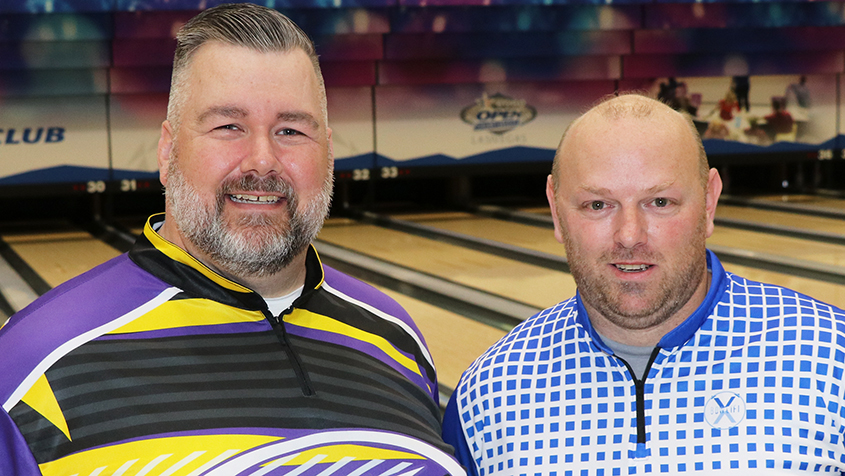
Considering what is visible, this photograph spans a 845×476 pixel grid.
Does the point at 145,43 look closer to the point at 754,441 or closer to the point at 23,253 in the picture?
the point at 23,253

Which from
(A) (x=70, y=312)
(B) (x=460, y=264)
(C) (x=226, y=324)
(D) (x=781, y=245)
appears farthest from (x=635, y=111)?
(D) (x=781, y=245)

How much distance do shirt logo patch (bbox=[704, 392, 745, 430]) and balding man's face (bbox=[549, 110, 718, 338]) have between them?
0.41 feet

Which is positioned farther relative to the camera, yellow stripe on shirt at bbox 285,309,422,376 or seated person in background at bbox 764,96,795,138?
seated person in background at bbox 764,96,795,138

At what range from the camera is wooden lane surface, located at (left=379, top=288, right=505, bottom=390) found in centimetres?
279

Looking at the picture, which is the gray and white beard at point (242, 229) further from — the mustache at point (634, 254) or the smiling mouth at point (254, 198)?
the mustache at point (634, 254)

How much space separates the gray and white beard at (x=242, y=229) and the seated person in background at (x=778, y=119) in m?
6.04

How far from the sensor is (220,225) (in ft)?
3.88

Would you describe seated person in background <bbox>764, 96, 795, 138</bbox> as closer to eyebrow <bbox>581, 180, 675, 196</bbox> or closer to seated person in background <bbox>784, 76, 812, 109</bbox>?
seated person in background <bbox>784, 76, 812, 109</bbox>

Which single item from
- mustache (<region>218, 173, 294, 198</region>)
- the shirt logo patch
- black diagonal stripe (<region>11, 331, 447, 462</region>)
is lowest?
the shirt logo patch

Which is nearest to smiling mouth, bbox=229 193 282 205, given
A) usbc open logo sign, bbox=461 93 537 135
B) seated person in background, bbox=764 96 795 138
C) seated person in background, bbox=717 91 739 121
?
usbc open logo sign, bbox=461 93 537 135

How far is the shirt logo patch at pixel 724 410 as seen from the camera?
3.92 ft

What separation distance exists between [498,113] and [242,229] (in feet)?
16.9

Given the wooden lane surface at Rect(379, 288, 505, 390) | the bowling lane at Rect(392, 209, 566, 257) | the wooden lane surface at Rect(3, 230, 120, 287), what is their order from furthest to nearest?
the bowling lane at Rect(392, 209, 566, 257) < the wooden lane surface at Rect(3, 230, 120, 287) < the wooden lane surface at Rect(379, 288, 505, 390)

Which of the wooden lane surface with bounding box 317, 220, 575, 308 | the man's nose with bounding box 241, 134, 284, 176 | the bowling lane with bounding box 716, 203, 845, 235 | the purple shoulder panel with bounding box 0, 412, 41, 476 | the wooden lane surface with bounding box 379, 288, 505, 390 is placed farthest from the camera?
the bowling lane with bounding box 716, 203, 845, 235
